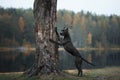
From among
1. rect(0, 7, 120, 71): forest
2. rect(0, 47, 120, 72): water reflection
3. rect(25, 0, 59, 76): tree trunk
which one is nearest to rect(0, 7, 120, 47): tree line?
rect(0, 7, 120, 71): forest

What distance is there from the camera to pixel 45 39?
1273 centimetres

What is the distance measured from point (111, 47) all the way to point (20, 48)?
25.8 metres

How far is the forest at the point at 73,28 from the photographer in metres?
74.6

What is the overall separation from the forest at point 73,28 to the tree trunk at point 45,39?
5359 cm

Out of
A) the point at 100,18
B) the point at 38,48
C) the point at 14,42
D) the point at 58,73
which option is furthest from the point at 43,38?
the point at 100,18

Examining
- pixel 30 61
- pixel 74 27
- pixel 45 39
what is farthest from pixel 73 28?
pixel 45 39

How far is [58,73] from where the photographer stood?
12.6m

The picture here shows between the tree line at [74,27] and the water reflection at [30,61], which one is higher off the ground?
the tree line at [74,27]

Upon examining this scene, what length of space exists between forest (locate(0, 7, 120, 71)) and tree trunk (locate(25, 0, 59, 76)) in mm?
53588

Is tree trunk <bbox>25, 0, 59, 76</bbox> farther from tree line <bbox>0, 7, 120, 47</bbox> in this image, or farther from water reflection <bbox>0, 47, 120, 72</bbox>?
tree line <bbox>0, 7, 120, 47</bbox>

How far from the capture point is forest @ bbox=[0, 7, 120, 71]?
74.6 m

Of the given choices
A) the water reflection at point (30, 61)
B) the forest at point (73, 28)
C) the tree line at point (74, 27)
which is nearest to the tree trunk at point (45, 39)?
the water reflection at point (30, 61)

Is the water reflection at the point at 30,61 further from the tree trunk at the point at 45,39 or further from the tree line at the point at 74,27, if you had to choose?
the tree trunk at the point at 45,39

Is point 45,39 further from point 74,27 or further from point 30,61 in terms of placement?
point 74,27
